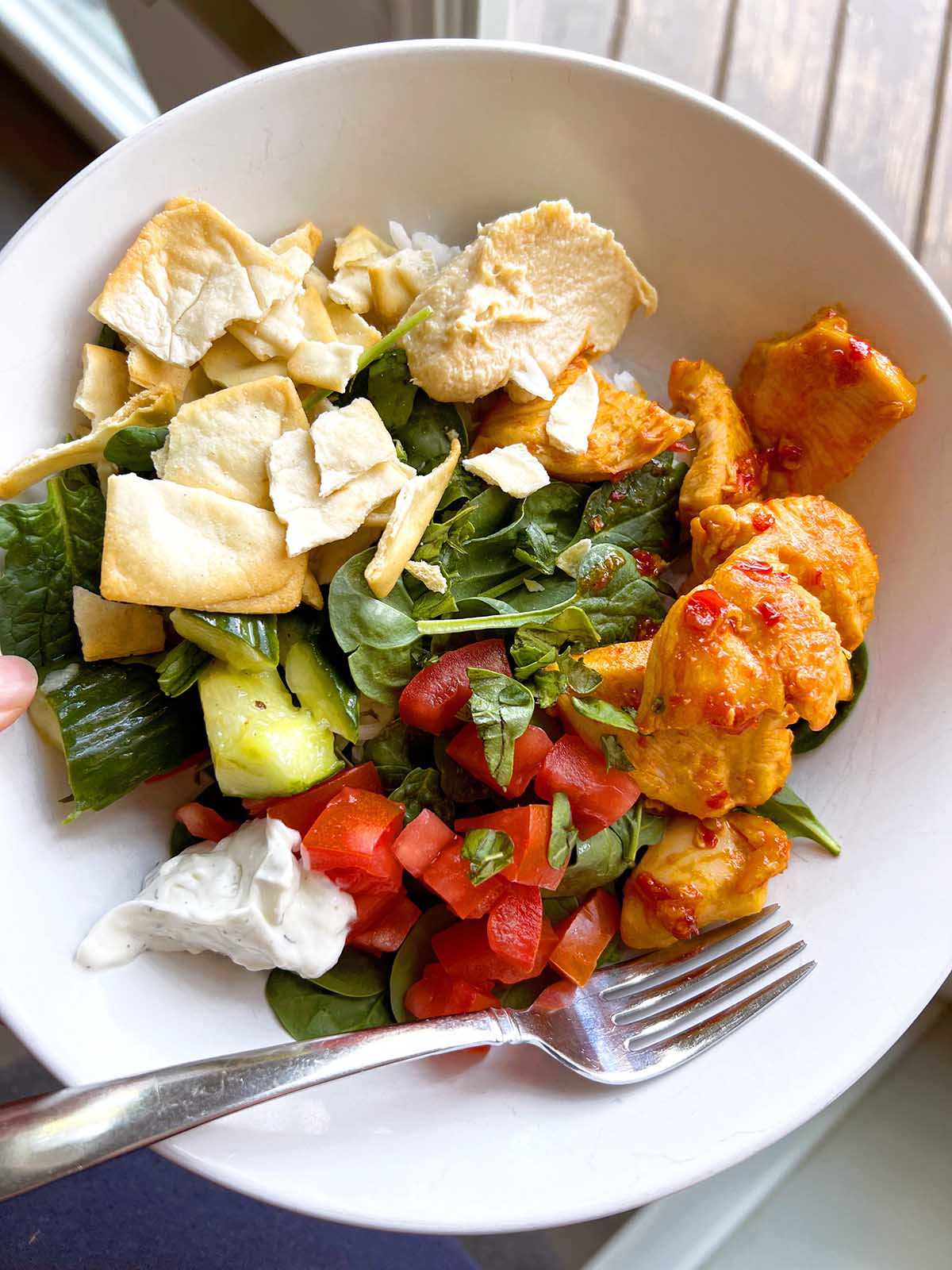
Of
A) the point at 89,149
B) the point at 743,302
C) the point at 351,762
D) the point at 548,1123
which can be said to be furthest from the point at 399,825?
the point at 89,149

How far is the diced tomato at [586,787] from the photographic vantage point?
1479 millimetres

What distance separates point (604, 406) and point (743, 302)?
322 mm

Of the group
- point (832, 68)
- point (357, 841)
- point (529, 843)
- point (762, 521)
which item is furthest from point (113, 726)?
point (832, 68)

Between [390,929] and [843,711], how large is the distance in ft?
2.73

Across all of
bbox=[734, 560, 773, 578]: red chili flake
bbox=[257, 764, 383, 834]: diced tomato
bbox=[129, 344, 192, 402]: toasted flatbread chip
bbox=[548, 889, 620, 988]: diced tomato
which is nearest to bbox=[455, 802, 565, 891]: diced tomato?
bbox=[548, 889, 620, 988]: diced tomato

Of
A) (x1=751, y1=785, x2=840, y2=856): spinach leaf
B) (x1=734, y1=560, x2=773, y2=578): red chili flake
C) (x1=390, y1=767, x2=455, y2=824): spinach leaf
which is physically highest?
Answer: (x1=734, y1=560, x2=773, y2=578): red chili flake

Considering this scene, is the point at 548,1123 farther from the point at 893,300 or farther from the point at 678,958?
the point at 893,300

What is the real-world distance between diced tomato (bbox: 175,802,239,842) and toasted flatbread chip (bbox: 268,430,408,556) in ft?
1.43

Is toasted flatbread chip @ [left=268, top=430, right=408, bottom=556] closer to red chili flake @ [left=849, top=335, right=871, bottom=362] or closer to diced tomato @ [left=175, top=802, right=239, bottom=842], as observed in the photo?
diced tomato @ [left=175, top=802, right=239, bottom=842]

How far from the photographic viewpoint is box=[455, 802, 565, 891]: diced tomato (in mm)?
1423

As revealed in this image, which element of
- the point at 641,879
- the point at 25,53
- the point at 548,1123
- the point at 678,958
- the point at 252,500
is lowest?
the point at 548,1123

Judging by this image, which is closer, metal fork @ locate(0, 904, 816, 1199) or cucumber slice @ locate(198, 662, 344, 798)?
metal fork @ locate(0, 904, 816, 1199)

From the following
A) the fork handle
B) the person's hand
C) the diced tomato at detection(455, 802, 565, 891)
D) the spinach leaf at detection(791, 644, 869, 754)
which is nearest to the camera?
the fork handle

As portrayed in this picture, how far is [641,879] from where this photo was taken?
1549 mm
